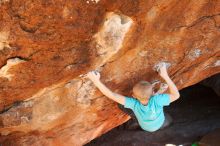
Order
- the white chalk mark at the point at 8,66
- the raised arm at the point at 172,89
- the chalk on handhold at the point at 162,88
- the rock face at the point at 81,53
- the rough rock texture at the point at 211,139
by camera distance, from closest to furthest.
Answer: the rock face at the point at 81,53 < the white chalk mark at the point at 8,66 < the raised arm at the point at 172,89 < the chalk on handhold at the point at 162,88 < the rough rock texture at the point at 211,139

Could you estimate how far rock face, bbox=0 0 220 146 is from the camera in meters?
3.07

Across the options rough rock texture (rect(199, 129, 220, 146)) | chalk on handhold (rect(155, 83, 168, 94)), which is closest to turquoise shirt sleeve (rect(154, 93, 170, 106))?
chalk on handhold (rect(155, 83, 168, 94))

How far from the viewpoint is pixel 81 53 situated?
3477mm

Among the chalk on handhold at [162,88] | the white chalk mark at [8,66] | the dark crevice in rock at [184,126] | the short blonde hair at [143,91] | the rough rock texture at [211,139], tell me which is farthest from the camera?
the dark crevice in rock at [184,126]

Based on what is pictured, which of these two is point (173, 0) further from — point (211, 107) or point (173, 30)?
point (211, 107)

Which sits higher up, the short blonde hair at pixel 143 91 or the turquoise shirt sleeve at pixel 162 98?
the short blonde hair at pixel 143 91

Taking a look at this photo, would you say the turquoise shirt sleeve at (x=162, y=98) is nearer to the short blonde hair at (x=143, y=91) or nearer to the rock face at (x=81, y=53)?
the short blonde hair at (x=143, y=91)

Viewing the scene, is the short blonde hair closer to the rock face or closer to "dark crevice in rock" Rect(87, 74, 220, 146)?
the rock face

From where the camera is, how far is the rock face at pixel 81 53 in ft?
10.1

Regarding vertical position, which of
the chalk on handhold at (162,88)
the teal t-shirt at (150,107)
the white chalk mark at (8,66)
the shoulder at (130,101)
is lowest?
the teal t-shirt at (150,107)

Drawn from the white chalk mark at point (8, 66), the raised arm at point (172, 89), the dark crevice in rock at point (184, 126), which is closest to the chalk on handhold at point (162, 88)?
the raised arm at point (172, 89)

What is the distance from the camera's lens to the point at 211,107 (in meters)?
8.22

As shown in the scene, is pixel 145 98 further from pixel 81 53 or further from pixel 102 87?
pixel 81 53

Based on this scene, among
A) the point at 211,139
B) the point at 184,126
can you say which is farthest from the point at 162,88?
the point at 184,126
